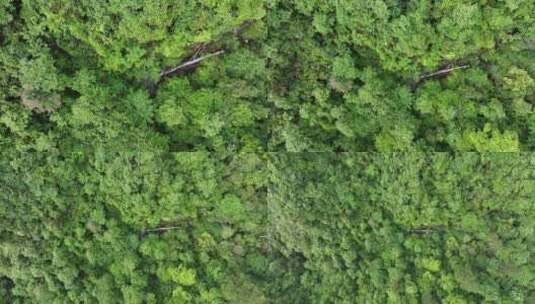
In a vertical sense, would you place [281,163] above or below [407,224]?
above

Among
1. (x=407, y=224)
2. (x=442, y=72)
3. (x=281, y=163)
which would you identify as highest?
(x=442, y=72)

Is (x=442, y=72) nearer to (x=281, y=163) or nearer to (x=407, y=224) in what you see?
(x=407, y=224)

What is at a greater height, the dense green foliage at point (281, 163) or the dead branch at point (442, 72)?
the dead branch at point (442, 72)

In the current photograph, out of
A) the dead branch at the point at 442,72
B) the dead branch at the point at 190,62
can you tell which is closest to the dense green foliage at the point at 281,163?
the dead branch at the point at 190,62

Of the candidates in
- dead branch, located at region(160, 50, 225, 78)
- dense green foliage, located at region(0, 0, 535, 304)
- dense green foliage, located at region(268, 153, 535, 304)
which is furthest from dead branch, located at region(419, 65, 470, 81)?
dead branch, located at region(160, 50, 225, 78)

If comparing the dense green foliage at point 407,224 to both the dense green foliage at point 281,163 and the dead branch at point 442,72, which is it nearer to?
the dense green foliage at point 281,163

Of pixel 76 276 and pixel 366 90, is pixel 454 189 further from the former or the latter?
pixel 76 276

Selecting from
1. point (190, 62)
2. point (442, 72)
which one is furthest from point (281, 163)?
point (442, 72)

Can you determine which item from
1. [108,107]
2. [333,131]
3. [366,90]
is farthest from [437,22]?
[108,107]
